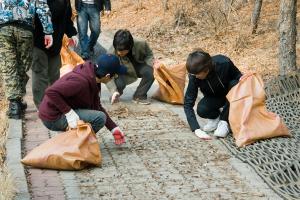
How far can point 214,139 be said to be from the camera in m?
5.94

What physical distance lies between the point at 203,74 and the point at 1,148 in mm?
1969

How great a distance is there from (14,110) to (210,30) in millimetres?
6194

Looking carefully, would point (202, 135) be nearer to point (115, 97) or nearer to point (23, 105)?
point (115, 97)

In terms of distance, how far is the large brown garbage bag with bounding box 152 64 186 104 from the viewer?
7.32m

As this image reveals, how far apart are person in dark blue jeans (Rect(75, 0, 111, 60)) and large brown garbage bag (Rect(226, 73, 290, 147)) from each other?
177 inches

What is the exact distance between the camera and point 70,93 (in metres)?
5.14

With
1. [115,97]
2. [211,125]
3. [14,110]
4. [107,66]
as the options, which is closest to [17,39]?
[14,110]

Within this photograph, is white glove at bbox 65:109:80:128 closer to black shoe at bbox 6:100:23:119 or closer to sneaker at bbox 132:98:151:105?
black shoe at bbox 6:100:23:119

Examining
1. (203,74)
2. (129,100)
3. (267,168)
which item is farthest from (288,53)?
(267,168)

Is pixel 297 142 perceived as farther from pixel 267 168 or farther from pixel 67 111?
pixel 67 111

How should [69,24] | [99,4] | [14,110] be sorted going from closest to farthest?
[14,110]
[69,24]
[99,4]

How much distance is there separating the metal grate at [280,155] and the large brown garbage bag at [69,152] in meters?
1.32

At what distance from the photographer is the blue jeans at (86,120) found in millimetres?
5344

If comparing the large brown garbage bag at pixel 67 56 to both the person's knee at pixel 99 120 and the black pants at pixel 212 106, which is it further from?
the person's knee at pixel 99 120
